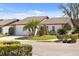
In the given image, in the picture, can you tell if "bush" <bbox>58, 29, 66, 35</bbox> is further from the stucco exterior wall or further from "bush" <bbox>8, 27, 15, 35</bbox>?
the stucco exterior wall

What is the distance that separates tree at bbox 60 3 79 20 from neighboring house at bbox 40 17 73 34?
0.36 m

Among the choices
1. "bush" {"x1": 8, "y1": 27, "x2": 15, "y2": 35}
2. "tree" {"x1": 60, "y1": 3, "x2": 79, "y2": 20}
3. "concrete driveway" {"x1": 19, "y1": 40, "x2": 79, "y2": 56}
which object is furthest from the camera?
"bush" {"x1": 8, "y1": 27, "x2": 15, "y2": 35}

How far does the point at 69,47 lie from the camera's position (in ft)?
43.4

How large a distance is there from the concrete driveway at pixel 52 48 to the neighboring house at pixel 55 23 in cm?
86

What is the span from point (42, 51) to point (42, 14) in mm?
1462

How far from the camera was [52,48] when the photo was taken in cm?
1296

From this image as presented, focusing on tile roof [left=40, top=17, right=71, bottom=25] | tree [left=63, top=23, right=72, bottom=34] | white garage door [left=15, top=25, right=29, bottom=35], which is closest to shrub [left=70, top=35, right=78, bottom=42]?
tree [left=63, top=23, right=72, bottom=34]

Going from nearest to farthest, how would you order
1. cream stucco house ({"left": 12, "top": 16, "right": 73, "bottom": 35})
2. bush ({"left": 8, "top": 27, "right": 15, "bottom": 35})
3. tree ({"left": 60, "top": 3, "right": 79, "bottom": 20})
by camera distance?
tree ({"left": 60, "top": 3, "right": 79, "bottom": 20})
bush ({"left": 8, "top": 27, "right": 15, "bottom": 35})
cream stucco house ({"left": 12, "top": 16, "right": 73, "bottom": 35})

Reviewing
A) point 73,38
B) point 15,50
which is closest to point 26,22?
point 73,38

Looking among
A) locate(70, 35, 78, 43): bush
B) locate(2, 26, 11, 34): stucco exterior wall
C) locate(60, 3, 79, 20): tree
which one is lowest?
locate(70, 35, 78, 43): bush

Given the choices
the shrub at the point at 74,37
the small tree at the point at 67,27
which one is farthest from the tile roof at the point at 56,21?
the shrub at the point at 74,37

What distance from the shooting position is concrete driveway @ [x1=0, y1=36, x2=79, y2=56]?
12430 millimetres

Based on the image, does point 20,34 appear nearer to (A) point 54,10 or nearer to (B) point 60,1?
(A) point 54,10

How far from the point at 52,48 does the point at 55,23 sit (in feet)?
8.17
